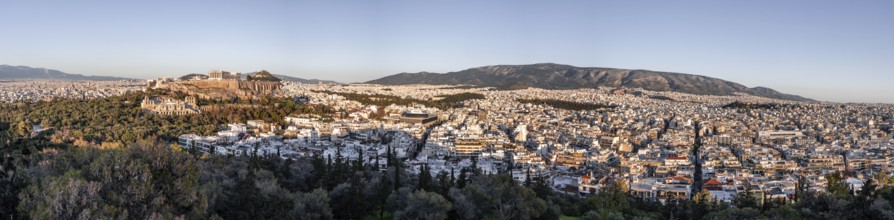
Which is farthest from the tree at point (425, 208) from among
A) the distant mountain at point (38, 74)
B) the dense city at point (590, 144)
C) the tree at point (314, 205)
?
the distant mountain at point (38, 74)

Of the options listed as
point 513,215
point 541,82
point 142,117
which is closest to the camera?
point 513,215

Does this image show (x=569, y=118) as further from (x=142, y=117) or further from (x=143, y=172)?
(x=143, y=172)

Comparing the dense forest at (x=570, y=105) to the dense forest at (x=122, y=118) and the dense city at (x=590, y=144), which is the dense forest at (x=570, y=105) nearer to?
the dense city at (x=590, y=144)

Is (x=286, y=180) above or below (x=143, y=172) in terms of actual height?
below

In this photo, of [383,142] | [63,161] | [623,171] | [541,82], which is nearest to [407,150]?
[383,142]

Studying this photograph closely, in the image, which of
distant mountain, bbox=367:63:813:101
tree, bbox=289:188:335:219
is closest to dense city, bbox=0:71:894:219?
tree, bbox=289:188:335:219

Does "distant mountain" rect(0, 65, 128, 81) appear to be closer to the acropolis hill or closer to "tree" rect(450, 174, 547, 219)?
the acropolis hill

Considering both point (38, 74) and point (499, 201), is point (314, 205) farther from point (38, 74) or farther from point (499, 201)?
point (38, 74)
